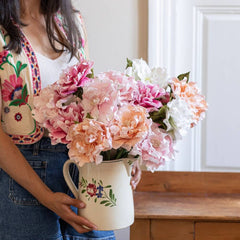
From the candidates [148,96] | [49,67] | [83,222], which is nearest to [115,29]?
[49,67]

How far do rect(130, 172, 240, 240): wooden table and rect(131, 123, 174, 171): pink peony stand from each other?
0.50m

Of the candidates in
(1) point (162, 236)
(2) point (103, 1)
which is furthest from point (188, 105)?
(2) point (103, 1)

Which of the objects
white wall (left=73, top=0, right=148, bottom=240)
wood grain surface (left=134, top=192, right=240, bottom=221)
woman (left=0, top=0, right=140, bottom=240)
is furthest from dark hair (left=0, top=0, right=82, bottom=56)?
wood grain surface (left=134, top=192, right=240, bottom=221)

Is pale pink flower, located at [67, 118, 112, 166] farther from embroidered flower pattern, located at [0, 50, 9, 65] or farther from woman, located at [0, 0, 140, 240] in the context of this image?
embroidered flower pattern, located at [0, 50, 9, 65]

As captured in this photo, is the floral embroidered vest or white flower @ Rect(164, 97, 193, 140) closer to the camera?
white flower @ Rect(164, 97, 193, 140)

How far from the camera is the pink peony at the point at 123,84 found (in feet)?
2.84

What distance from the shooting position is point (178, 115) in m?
0.89

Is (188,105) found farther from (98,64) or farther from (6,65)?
(98,64)

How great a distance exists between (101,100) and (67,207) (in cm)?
31

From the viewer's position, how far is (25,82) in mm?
1058

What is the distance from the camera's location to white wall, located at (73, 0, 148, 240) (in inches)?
67.8

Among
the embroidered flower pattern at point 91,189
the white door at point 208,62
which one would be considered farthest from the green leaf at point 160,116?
the white door at point 208,62

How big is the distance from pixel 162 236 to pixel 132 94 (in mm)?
697

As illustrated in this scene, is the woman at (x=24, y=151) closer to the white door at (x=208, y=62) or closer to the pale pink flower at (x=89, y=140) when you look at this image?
the pale pink flower at (x=89, y=140)
